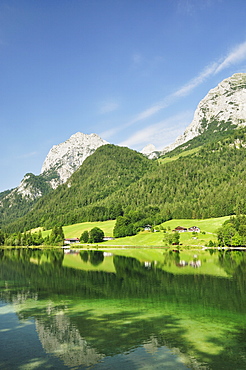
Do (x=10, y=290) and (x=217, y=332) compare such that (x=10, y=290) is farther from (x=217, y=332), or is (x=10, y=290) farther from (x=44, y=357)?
(x=217, y=332)

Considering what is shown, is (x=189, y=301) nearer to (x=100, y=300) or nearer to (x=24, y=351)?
(x=100, y=300)

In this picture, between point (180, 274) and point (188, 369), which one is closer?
point (188, 369)

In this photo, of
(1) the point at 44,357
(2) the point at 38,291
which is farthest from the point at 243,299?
(2) the point at 38,291

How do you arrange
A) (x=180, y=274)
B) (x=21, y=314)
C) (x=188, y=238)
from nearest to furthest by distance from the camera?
(x=21, y=314), (x=180, y=274), (x=188, y=238)

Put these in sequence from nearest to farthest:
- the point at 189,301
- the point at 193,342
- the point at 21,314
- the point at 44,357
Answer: the point at 44,357
the point at 193,342
the point at 21,314
the point at 189,301

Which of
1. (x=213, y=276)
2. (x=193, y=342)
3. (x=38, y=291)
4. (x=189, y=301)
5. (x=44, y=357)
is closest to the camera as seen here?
(x=44, y=357)

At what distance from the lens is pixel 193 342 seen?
26.3 m

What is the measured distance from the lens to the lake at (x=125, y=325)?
23.0 metres

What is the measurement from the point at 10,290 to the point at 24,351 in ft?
107

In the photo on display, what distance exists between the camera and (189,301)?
1667 inches

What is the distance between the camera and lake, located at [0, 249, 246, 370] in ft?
75.5

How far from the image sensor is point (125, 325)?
31609 millimetres

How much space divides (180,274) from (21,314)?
41397mm

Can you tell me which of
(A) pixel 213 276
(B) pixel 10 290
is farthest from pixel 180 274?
(B) pixel 10 290
